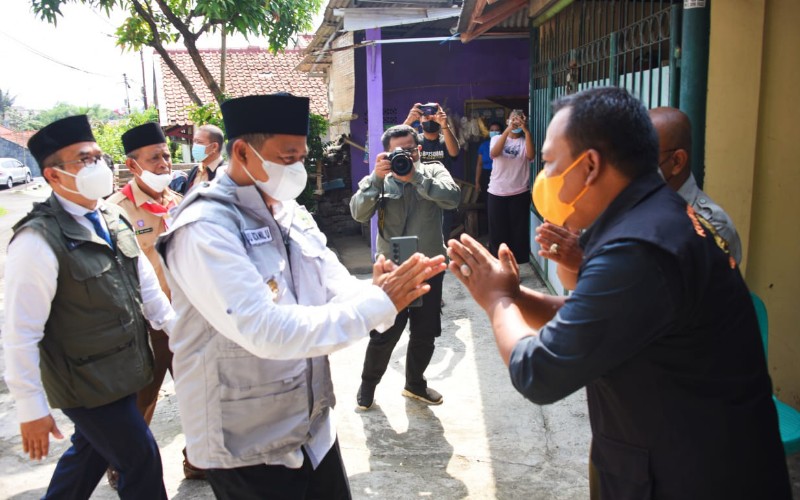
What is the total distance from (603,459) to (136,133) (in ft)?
11.5

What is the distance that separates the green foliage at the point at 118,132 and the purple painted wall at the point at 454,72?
10.4 metres

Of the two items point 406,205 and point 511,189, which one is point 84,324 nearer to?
point 406,205

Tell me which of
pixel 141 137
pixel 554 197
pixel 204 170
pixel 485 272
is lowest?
pixel 485 272

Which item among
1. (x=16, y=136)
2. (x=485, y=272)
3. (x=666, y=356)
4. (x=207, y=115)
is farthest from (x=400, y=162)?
(x=16, y=136)

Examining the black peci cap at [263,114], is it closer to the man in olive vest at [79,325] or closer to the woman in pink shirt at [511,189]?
the man in olive vest at [79,325]

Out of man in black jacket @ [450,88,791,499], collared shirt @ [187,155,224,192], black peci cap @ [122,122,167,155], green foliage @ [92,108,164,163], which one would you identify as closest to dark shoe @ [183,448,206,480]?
black peci cap @ [122,122,167,155]

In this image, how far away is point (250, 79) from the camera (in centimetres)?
2061

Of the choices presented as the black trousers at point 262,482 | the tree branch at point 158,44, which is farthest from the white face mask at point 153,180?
the tree branch at point 158,44

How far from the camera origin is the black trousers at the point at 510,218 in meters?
7.23

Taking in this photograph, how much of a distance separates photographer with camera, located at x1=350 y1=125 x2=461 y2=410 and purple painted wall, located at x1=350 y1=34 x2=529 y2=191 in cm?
645

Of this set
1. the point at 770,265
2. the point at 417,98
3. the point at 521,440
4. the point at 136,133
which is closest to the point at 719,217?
the point at 770,265

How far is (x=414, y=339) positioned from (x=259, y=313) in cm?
266

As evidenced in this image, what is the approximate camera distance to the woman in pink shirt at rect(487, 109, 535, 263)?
7.08 meters

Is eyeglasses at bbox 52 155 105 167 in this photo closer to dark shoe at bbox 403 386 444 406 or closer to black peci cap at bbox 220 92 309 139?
black peci cap at bbox 220 92 309 139
